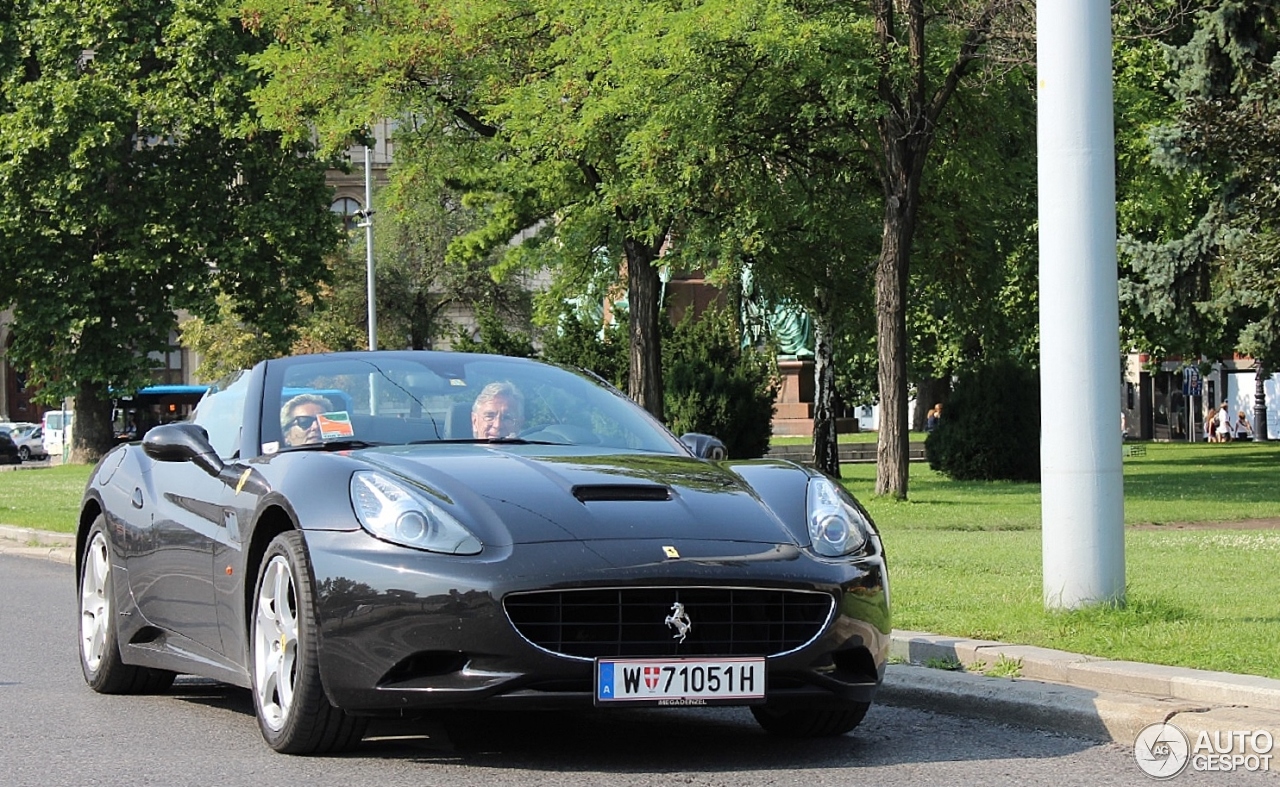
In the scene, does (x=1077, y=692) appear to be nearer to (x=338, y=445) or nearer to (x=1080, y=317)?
(x=1080, y=317)

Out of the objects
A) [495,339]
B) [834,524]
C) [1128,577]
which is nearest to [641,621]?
[834,524]

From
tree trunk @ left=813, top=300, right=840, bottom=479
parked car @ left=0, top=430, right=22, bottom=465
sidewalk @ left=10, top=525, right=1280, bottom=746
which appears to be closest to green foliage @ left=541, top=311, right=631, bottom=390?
tree trunk @ left=813, top=300, right=840, bottom=479

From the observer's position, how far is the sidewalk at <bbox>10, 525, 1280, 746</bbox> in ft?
22.1

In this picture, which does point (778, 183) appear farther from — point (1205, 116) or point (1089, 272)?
point (1089, 272)

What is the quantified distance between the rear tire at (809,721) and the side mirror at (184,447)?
232 centimetres

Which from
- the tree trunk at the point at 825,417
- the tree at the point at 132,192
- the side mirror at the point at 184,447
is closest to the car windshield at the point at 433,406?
the side mirror at the point at 184,447

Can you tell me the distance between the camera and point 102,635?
8.50 metres

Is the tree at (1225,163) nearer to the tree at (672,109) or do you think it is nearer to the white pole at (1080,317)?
the tree at (672,109)

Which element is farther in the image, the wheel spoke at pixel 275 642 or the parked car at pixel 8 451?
the parked car at pixel 8 451

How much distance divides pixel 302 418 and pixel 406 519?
1.34 m

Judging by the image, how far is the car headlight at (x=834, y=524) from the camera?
6.48 metres

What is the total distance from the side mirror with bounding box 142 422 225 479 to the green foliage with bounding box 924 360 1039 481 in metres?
27.3

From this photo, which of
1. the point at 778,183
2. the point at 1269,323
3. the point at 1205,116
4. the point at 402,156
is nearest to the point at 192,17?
the point at 402,156

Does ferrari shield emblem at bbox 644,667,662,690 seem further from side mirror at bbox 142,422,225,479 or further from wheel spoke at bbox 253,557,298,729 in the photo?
side mirror at bbox 142,422,225,479
